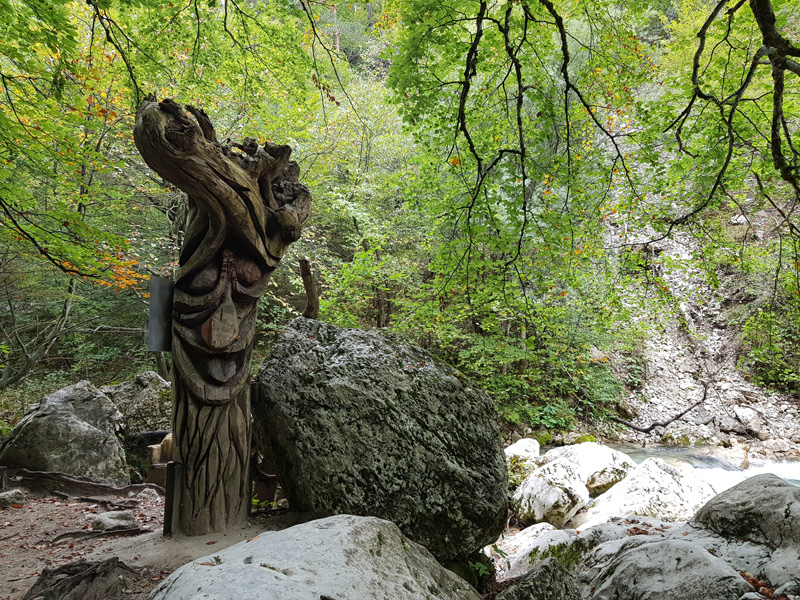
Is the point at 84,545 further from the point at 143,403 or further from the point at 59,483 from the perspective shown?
the point at 143,403

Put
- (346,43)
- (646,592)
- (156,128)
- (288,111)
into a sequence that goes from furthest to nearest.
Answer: (346,43) → (288,111) → (156,128) → (646,592)

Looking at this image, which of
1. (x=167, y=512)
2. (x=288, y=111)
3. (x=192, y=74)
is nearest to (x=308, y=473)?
(x=167, y=512)

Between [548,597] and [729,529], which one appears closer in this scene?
[548,597]

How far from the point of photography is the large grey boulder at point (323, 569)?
139 centimetres

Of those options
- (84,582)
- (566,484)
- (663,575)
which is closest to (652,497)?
(566,484)

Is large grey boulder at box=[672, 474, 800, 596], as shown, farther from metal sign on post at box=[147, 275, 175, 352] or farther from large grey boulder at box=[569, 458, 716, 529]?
metal sign on post at box=[147, 275, 175, 352]

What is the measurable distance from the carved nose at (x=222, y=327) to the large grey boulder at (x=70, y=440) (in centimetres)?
396

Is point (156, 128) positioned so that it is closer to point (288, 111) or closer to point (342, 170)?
point (288, 111)

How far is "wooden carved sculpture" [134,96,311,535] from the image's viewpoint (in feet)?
11.0

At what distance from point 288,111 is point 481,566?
896 cm

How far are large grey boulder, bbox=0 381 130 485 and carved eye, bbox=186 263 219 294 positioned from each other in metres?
4.01

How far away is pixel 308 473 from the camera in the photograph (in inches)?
136

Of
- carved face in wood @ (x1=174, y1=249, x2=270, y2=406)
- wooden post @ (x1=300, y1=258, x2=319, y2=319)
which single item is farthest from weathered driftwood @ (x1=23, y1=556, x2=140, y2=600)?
wooden post @ (x1=300, y1=258, x2=319, y2=319)

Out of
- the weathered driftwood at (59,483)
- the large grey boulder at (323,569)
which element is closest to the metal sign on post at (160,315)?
the large grey boulder at (323,569)
